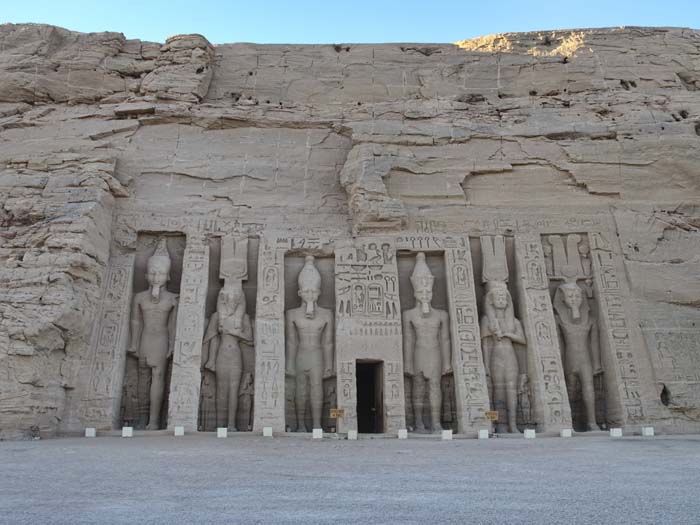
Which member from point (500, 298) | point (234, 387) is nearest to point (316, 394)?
point (234, 387)

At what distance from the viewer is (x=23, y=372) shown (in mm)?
8828

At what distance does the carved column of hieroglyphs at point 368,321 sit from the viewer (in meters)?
9.74

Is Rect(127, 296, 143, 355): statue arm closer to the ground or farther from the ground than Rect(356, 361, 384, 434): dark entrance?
farther from the ground

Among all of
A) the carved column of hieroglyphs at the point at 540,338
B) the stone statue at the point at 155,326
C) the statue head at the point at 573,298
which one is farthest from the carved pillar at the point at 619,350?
the stone statue at the point at 155,326

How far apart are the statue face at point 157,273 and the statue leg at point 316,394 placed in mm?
2828

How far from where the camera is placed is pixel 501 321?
10.5m

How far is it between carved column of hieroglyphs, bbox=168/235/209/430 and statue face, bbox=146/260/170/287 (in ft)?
1.01

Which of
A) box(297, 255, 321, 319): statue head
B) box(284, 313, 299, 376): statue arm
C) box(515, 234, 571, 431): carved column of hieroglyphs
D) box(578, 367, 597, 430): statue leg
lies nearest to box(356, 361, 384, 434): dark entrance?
box(284, 313, 299, 376): statue arm

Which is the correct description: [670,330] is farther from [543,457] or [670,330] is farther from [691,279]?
[543,457]

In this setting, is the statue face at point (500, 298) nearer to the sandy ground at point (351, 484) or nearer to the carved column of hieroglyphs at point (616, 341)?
the carved column of hieroglyphs at point (616, 341)

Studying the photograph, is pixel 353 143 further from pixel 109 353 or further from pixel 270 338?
pixel 109 353

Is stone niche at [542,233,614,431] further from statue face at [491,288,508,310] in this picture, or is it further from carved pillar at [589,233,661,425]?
statue face at [491,288,508,310]

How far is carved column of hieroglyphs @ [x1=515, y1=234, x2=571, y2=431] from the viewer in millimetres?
9844

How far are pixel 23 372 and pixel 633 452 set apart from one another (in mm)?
7567
